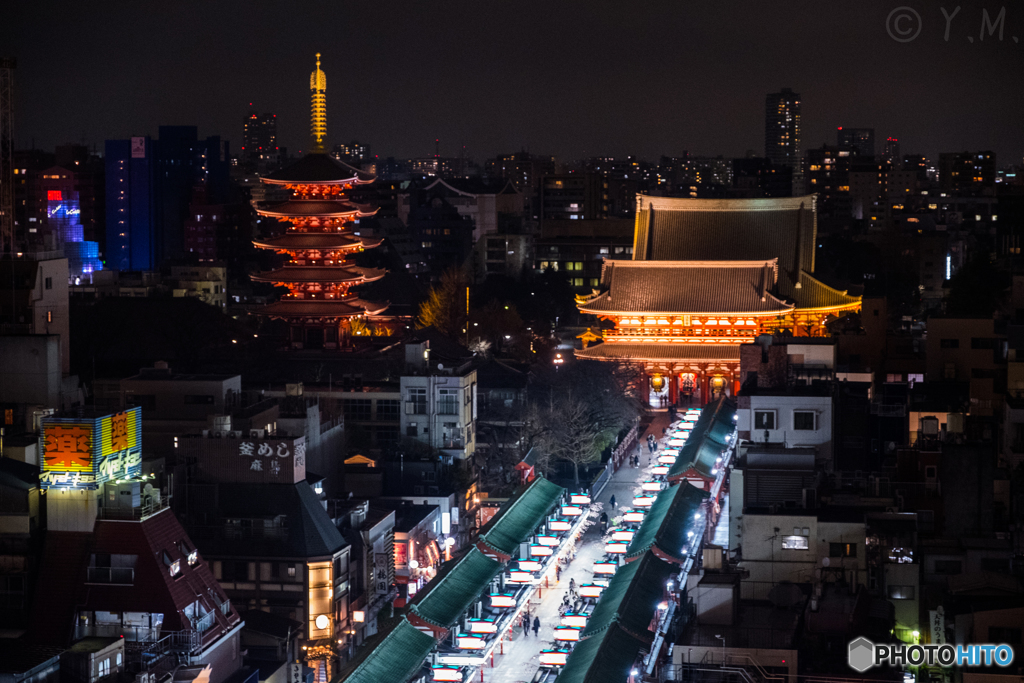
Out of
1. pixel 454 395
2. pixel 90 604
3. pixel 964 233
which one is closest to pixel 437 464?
pixel 454 395

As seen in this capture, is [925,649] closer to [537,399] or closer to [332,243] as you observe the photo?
[537,399]

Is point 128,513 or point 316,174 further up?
point 316,174

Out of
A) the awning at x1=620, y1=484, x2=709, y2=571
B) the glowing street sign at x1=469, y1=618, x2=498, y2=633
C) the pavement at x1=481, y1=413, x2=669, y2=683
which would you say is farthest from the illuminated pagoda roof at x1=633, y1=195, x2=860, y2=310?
the glowing street sign at x1=469, y1=618, x2=498, y2=633

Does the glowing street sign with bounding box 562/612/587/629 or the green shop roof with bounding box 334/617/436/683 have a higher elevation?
the green shop roof with bounding box 334/617/436/683

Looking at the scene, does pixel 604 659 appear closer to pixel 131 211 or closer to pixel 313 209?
pixel 313 209

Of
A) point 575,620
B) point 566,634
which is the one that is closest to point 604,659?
point 566,634

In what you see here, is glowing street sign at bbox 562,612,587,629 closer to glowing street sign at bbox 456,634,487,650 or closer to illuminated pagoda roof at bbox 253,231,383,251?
glowing street sign at bbox 456,634,487,650
